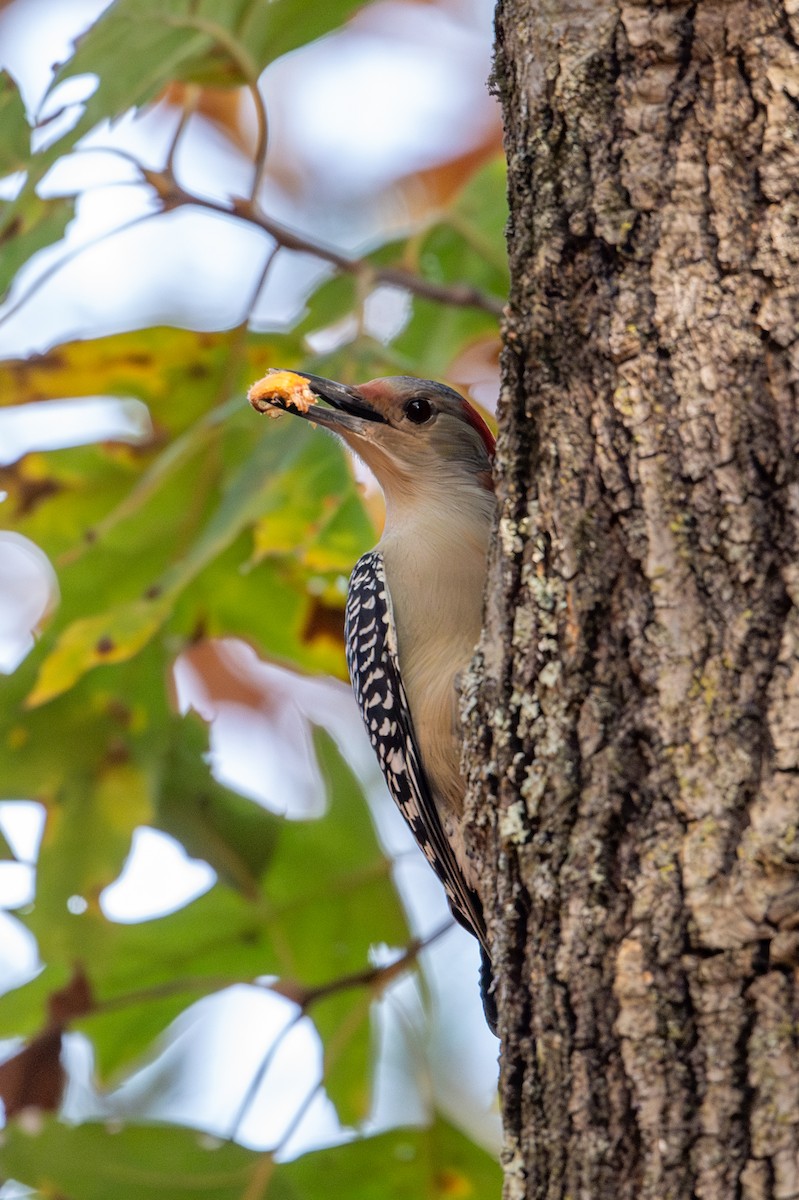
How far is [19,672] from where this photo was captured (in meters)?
5.70

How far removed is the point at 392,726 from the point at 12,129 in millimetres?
2248

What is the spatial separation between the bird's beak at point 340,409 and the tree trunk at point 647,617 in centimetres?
182

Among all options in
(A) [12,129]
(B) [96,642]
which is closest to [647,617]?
(B) [96,642]

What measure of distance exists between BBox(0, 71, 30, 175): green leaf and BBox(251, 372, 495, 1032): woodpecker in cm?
109

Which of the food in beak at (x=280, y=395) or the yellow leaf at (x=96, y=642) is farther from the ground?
the food in beak at (x=280, y=395)

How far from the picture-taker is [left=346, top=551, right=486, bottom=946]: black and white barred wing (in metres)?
4.18

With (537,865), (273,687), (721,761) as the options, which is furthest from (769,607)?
(273,687)

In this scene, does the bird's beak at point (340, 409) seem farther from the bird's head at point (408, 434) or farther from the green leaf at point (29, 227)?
the green leaf at point (29, 227)

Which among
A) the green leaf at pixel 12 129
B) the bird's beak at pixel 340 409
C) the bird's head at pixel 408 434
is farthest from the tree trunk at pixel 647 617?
the green leaf at pixel 12 129

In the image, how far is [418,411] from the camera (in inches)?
191

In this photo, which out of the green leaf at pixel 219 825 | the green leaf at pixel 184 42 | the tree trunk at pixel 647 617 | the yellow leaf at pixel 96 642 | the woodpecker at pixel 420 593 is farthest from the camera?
the green leaf at pixel 219 825

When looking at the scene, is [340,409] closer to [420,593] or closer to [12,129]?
[420,593]

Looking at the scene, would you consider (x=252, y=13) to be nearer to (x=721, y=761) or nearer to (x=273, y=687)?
(x=721, y=761)

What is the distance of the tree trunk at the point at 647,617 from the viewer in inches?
81.0
